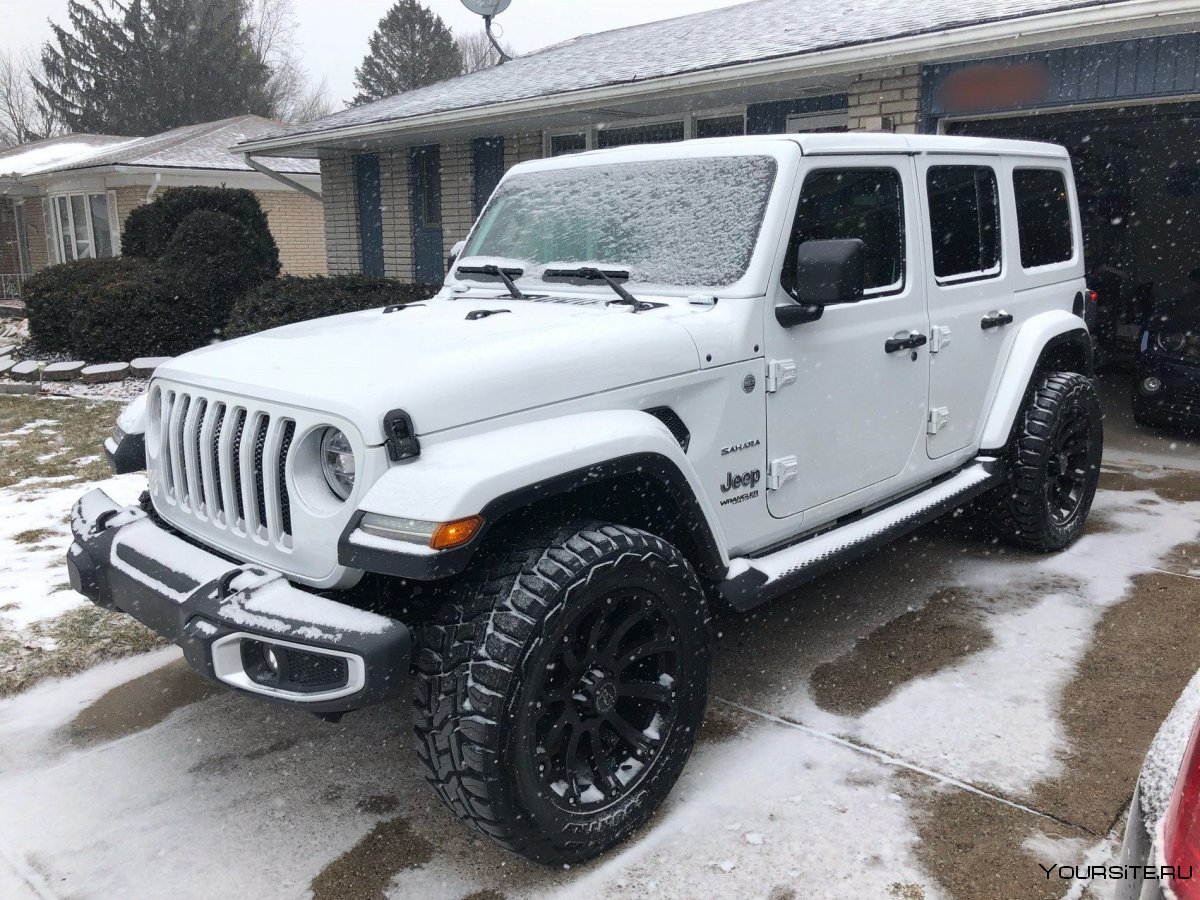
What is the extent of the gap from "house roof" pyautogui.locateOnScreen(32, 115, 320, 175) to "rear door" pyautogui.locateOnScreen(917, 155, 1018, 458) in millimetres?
17188

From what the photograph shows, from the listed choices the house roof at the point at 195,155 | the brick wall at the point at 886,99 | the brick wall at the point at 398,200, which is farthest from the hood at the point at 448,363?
the house roof at the point at 195,155

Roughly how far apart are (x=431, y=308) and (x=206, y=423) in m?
1.04

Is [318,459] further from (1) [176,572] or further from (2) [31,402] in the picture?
(2) [31,402]

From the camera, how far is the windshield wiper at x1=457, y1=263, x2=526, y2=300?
3.67m

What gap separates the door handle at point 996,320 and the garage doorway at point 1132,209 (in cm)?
811

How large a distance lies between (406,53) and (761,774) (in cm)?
5125

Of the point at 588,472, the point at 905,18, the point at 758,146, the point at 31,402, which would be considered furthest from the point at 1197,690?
the point at 31,402

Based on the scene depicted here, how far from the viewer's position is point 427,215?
48.0 feet

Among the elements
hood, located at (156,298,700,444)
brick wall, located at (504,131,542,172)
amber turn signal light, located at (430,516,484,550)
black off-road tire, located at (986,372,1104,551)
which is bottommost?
black off-road tire, located at (986,372,1104,551)

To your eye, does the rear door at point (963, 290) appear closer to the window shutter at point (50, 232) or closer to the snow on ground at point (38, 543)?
the snow on ground at point (38, 543)

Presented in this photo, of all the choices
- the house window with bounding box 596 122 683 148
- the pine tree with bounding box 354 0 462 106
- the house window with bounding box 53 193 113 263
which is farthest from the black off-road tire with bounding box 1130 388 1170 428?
A: the pine tree with bounding box 354 0 462 106

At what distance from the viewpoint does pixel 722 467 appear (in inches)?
125

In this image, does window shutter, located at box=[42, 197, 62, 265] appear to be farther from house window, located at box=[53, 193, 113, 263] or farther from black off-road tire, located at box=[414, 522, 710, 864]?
black off-road tire, located at box=[414, 522, 710, 864]

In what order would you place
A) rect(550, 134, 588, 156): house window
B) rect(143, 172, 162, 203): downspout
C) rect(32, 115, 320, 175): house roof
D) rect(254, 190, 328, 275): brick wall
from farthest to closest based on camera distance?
rect(254, 190, 328, 275): brick wall
rect(32, 115, 320, 175): house roof
rect(143, 172, 162, 203): downspout
rect(550, 134, 588, 156): house window
